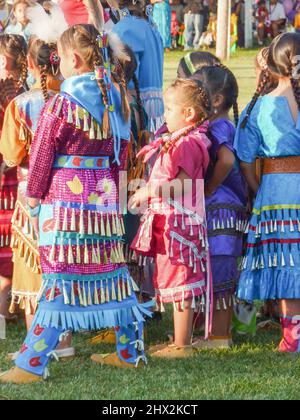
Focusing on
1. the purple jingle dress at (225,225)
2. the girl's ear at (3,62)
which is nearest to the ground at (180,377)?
the purple jingle dress at (225,225)

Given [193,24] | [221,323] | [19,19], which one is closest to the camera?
[221,323]

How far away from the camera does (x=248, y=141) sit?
15.4 ft

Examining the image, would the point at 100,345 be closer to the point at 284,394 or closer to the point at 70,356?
the point at 70,356

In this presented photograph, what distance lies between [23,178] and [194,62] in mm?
1116

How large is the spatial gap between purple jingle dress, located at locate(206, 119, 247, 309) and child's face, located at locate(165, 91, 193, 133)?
22 cm

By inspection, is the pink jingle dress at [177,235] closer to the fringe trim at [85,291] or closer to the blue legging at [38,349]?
the fringe trim at [85,291]

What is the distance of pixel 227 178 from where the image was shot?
4.82 meters

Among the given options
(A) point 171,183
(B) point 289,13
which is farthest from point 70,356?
(B) point 289,13

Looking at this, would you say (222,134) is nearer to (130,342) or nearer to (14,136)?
(14,136)

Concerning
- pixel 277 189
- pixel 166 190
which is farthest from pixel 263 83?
pixel 166 190

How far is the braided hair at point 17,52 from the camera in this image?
192 inches

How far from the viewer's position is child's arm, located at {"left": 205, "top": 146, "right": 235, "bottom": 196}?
15.4 feet

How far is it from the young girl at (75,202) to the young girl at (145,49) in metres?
1.08
